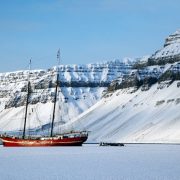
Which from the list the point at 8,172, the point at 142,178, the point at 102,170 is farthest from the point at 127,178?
the point at 8,172

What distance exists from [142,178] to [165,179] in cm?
318

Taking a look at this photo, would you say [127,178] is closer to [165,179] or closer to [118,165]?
[165,179]

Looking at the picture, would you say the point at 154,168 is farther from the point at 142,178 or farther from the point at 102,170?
the point at 142,178

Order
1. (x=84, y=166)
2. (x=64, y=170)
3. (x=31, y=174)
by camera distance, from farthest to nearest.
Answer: (x=84, y=166)
(x=64, y=170)
(x=31, y=174)

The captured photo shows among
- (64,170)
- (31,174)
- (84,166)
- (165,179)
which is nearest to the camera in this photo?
(165,179)

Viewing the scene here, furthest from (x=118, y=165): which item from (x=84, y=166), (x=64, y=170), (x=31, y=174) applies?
(x=31, y=174)

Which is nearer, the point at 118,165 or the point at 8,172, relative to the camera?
the point at 8,172

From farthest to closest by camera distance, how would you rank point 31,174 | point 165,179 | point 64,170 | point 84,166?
1. point 84,166
2. point 64,170
3. point 31,174
4. point 165,179

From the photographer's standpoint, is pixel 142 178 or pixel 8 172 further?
pixel 8 172

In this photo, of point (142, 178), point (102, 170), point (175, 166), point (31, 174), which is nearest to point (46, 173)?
point (31, 174)

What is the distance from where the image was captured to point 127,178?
80.3m

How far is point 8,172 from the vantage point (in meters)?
90.2

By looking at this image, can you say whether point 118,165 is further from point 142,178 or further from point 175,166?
point 142,178

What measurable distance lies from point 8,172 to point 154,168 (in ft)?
73.7
